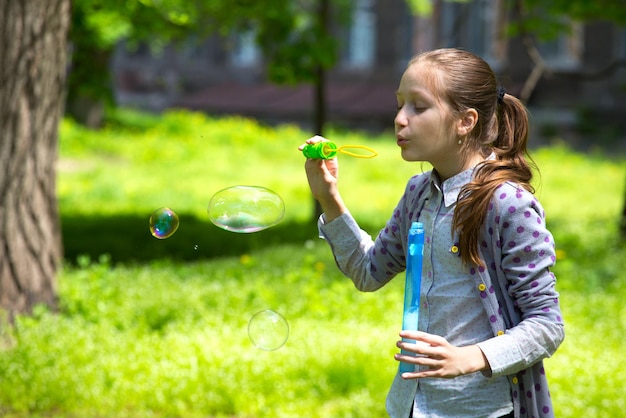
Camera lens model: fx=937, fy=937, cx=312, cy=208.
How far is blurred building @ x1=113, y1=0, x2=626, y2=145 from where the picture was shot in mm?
20391

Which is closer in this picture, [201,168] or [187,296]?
[187,296]

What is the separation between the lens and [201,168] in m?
15.1

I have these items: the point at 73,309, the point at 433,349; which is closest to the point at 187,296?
the point at 73,309

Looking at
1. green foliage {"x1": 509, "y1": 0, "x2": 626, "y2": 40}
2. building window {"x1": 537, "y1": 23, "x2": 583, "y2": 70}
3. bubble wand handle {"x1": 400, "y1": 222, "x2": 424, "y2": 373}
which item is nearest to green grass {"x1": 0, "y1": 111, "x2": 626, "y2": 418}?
bubble wand handle {"x1": 400, "y1": 222, "x2": 424, "y2": 373}

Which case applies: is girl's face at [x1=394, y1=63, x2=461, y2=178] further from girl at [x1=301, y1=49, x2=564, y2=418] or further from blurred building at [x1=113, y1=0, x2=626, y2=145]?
blurred building at [x1=113, y1=0, x2=626, y2=145]

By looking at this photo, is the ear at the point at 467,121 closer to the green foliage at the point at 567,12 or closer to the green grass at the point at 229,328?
the green grass at the point at 229,328

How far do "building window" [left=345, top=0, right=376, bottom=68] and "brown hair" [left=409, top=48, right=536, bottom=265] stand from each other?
889 inches

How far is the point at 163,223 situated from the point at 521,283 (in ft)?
5.10

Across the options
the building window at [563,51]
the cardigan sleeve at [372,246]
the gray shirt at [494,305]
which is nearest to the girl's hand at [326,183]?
the cardigan sleeve at [372,246]

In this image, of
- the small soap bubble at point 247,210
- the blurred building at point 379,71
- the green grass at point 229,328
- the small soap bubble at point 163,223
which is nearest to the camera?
the small soap bubble at point 247,210

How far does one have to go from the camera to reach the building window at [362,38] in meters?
25.0

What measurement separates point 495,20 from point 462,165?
20.7m

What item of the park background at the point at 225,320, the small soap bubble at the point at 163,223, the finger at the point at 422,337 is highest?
the finger at the point at 422,337

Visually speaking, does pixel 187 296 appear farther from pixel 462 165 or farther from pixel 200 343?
pixel 462 165
